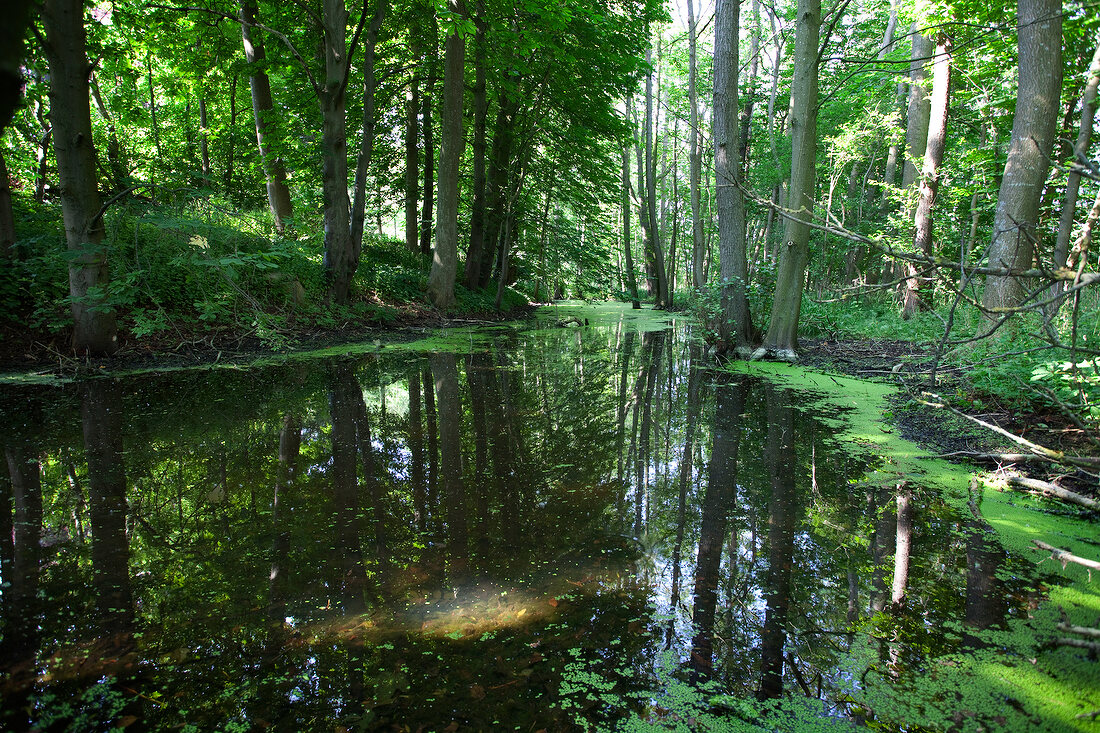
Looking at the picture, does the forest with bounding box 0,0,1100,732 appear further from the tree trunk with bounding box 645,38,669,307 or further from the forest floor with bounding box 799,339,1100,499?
the tree trunk with bounding box 645,38,669,307

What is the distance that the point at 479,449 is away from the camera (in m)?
3.86

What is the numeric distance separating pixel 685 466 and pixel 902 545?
4.35ft

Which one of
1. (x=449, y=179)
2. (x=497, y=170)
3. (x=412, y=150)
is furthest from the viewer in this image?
(x=497, y=170)

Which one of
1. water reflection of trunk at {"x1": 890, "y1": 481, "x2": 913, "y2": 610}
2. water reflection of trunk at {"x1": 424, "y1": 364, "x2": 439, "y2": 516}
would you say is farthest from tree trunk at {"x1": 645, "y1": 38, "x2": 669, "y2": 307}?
water reflection of trunk at {"x1": 890, "y1": 481, "x2": 913, "y2": 610}

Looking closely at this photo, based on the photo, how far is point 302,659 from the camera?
5.61 feet

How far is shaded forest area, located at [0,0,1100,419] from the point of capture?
532 cm

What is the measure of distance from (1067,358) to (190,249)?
25.3 ft

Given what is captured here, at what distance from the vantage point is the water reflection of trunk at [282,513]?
6.55ft

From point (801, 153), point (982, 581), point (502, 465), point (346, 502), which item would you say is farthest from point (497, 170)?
point (982, 581)

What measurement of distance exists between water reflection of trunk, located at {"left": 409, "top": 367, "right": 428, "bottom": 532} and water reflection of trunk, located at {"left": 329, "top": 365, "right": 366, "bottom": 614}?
0.30m

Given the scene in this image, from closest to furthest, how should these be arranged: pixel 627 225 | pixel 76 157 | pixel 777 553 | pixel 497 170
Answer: pixel 777 553
pixel 76 157
pixel 497 170
pixel 627 225

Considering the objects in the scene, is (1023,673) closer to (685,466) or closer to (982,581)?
(982,581)

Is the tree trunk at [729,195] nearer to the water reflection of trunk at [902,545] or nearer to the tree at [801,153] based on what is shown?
the tree at [801,153]

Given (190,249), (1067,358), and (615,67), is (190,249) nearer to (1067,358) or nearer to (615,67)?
(1067,358)
